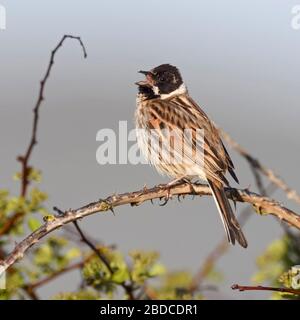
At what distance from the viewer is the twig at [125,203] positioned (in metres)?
3.21

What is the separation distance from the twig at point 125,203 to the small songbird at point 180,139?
0.47 meters

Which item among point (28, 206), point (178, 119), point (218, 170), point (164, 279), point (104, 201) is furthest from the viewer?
point (164, 279)

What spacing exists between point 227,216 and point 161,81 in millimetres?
1456

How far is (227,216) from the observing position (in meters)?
4.76

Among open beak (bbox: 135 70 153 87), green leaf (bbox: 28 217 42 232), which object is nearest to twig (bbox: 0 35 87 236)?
green leaf (bbox: 28 217 42 232)

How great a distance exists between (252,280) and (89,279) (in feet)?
3.50

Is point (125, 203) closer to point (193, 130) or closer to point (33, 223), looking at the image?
point (33, 223)

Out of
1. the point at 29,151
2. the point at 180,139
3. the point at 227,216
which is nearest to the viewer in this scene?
the point at 29,151

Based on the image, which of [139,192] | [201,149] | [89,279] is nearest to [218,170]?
[201,149]

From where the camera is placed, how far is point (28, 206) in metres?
4.43

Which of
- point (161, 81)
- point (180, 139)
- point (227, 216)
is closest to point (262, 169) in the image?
point (227, 216)

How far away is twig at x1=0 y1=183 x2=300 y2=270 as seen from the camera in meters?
3.21
